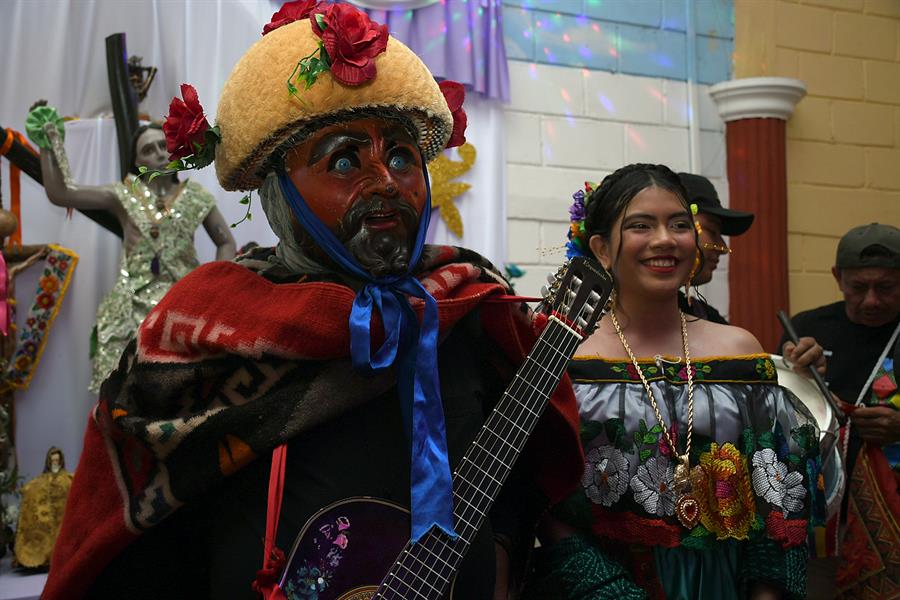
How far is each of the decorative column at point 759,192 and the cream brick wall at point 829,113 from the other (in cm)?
14

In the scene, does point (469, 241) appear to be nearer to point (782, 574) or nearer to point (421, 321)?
point (782, 574)

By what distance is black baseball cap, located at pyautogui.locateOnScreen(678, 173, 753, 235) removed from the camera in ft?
9.84

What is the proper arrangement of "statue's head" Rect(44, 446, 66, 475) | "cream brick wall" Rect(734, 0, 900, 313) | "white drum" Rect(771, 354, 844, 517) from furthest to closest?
"cream brick wall" Rect(734, 0, 900, 313), "statue's head" Rect(44, 446, 66, 475), "white drum" Rect(771, 354, 844, 517)

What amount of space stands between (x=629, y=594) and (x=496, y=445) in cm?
53

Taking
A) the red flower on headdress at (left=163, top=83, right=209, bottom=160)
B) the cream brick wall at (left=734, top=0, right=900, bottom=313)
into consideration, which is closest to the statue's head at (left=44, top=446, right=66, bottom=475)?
the red flower on headdress at (left=163, top=83, right=209, bottom=160)

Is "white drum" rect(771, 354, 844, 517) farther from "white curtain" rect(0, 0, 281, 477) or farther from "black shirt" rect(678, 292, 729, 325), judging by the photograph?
"white curtain" rect(0, 0, 281, 477)

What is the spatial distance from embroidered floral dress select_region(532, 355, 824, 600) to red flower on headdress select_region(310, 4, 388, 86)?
0.86 meters

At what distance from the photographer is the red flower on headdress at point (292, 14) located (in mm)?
1651

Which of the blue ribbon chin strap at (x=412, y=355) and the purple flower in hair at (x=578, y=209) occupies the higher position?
the purple flower in hair at (x=578, y=209)

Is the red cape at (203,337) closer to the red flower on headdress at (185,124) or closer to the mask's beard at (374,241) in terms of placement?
the mask's beard at (374,241)

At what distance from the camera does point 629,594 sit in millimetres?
1831

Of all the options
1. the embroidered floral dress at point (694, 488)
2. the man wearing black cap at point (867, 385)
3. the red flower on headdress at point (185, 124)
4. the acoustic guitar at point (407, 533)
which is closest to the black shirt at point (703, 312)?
→ the man wearing black cap at point (867, 385)

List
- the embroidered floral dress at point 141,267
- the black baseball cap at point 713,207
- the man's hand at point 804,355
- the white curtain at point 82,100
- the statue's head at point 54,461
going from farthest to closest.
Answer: the white curtain at point 82,100 → the embroidered floral dress at point 141,267 → the statue's head at point 54,461 → the black baseball cap at point 713,207 → the man's hand at point 804,355

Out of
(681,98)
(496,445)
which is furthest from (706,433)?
(681,98)
